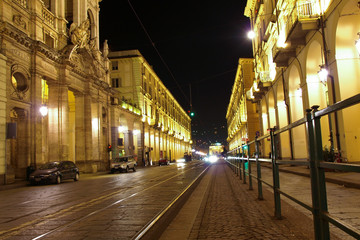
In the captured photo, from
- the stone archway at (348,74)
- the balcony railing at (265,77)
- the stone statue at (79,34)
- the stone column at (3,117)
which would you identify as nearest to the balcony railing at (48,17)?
the stone statue at (79,34)

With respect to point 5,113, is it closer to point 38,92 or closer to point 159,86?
point 38,92

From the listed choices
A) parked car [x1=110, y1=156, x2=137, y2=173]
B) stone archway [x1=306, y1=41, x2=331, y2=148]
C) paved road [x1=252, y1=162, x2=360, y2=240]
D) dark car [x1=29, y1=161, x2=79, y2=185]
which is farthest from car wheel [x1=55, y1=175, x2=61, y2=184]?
paved road [x1=252, y1=162, x2=360, y2=240]

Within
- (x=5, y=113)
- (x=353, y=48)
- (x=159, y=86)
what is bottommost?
(x=5, y=113)

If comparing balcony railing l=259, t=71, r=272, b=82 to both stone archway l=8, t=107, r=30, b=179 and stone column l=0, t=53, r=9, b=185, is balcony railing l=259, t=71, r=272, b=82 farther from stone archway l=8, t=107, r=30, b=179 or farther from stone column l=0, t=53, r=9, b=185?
stone column l=0, t=53, r=9, b=185

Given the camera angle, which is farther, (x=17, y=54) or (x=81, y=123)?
(x=81, y=123)

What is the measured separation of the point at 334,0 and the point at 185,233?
13.5 metres

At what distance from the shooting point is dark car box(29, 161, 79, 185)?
19.1m

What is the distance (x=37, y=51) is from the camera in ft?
77.6

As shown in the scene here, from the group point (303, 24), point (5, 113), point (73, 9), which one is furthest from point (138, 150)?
point (303, 24)

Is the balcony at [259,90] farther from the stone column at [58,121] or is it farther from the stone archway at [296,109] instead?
the stone column at [58,121]

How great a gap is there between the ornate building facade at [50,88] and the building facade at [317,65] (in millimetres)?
17596

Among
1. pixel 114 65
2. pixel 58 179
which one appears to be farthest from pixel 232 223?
pixel 114 65

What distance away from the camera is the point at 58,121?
26.8 m

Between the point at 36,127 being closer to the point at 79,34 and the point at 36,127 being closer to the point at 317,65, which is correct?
the point at 79,34
